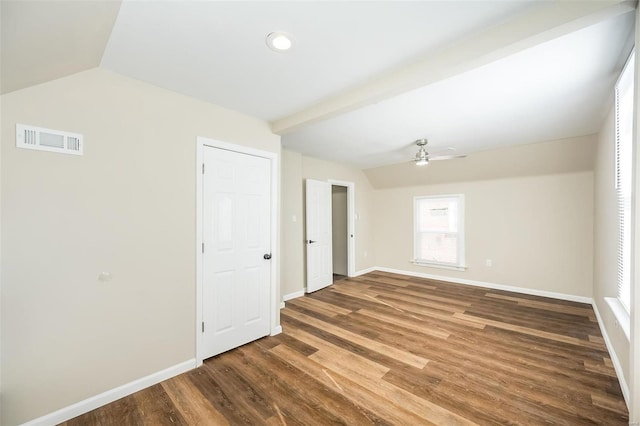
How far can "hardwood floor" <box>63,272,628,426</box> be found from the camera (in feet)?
5.99

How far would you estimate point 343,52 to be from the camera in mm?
1772

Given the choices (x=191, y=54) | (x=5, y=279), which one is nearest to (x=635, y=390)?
(x=191, y=54)

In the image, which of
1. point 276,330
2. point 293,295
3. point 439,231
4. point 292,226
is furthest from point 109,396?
point 439,231

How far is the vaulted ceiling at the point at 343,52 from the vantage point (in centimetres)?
137

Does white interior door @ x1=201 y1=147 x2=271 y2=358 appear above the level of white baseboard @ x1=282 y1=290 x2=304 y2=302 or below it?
above

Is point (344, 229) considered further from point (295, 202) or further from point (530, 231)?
point (530, 231)

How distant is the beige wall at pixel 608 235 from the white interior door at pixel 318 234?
376 cm

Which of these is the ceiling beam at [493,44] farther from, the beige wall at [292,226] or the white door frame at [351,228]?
the white door frame at [351,228]

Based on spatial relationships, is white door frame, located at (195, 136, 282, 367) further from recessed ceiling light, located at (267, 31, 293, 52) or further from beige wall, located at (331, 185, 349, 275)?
beige wall, located at (331, 185, 349, 275)

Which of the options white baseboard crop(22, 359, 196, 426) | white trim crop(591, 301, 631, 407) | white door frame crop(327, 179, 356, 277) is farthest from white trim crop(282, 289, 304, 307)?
white trim crop(591, 301, 631, 407)

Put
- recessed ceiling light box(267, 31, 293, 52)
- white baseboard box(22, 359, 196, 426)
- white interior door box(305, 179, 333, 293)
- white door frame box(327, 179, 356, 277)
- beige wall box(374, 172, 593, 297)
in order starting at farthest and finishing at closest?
white door frame box(327, 179, 356, 277) < white interior door box(305, 179, 333, 293) < beige wall box(374, 172, 593, 297) < white baseboard box(22, 359, 196, 426) < recessed ceiling light box(267, 31, 293, 52)

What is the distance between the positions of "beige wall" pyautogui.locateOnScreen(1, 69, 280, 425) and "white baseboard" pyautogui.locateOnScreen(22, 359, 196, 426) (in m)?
0.04

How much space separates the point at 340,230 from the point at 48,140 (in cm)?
518

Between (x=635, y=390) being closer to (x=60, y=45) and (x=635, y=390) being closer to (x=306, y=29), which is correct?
(x=306, y=29)
